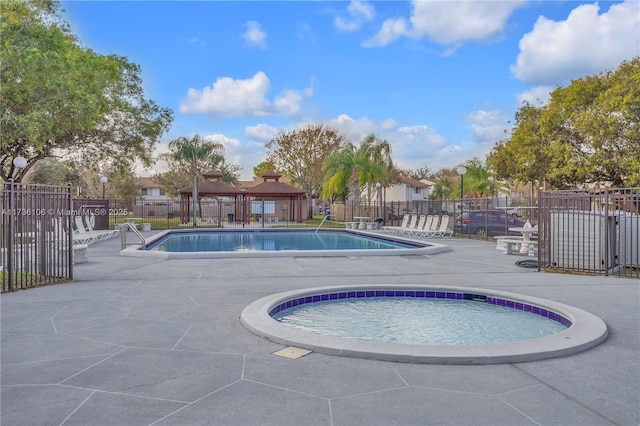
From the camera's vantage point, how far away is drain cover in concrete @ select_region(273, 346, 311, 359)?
12.4 ft

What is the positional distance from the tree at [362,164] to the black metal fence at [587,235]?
20881 mm

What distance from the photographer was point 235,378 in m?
3.24

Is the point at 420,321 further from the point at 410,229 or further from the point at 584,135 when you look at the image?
the point at 584,135

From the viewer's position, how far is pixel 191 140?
32.1m

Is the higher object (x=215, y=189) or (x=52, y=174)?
(x=52, y=174)

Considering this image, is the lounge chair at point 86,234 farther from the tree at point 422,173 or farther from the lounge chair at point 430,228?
the tree at point 422,173

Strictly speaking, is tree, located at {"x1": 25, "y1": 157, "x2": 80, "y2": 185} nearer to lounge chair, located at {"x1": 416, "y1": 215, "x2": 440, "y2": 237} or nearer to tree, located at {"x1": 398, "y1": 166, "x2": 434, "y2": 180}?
lounge chair, located at {"x1": 416, "y1": 215, "x2": 440, "y2": 237}

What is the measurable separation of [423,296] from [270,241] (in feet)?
42.4

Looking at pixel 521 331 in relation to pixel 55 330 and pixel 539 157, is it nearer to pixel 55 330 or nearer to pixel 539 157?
pixel 55 330

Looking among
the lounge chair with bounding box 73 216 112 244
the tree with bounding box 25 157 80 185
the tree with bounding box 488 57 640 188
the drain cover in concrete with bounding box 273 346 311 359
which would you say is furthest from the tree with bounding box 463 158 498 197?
the drain cover in concrete with bounding box 273 346 311 359

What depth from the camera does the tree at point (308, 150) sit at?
135 ft

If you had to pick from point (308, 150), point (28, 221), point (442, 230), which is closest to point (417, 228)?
point (442, 230)

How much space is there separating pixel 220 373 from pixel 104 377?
85cm

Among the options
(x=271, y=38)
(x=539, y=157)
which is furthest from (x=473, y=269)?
(x=539, y=157)
